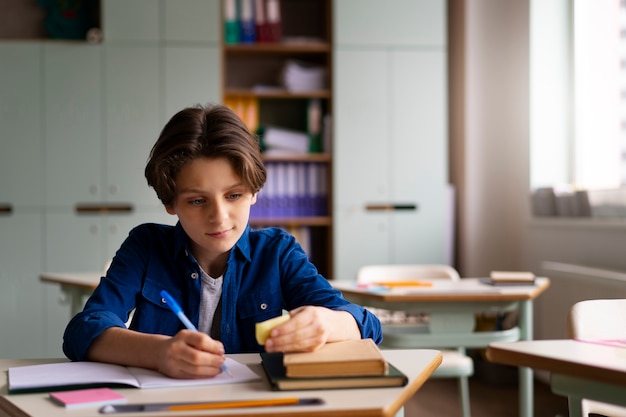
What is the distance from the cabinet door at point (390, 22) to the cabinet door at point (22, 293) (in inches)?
81.8

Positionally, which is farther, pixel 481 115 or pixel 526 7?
pixel 481 115

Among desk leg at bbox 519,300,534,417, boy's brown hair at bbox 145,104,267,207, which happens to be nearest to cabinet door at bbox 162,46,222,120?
desk leg at bbox 519,300,534,417

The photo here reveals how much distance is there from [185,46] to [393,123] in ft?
4.22

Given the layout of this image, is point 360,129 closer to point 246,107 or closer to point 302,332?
point 246,107

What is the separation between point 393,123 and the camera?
4.89 metres

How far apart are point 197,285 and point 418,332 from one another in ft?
4.90

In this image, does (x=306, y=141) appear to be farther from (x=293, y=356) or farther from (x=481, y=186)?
(x=293, y=356)

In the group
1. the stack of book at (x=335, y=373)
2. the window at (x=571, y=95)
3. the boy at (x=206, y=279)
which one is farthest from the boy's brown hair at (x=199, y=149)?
the window at (x=571, y=95)

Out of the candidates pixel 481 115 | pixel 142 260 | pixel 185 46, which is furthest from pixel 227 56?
pixel 142 260

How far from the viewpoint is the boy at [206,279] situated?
1333mm

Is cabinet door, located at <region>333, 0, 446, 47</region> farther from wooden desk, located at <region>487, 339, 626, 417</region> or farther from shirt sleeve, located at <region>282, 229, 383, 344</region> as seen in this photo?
wooden desk, located at <region>487, 339, 626, 417</region>

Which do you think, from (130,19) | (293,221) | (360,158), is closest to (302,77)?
(360,158)

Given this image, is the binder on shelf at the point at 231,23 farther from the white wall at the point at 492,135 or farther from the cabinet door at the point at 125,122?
the white wall at the point at 492,135

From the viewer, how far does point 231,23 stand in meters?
4.83
